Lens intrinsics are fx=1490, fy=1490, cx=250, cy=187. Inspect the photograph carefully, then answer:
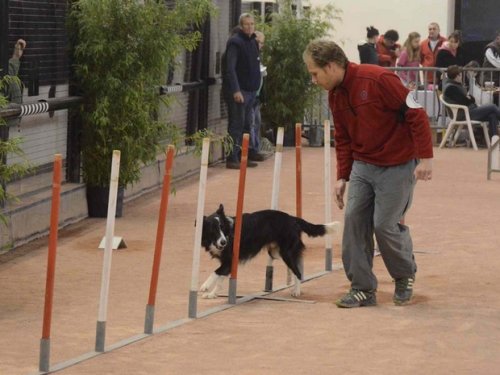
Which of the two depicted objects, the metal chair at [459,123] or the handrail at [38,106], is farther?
the metal chair at [459,123]

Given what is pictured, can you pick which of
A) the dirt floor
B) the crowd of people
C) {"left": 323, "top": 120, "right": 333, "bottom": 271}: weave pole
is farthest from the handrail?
the crowd of people

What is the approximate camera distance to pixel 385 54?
25.6m

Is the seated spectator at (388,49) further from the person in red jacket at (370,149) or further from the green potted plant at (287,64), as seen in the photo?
the person in red jacket at (370,149)

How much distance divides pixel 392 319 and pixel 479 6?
65.0 feet

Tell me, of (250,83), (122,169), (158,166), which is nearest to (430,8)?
(250,83)

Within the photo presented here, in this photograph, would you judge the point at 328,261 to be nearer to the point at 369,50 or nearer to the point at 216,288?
the point at 216,288

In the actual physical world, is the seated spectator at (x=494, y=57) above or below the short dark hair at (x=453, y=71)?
above

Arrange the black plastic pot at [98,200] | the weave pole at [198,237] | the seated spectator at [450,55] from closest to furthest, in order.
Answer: the weave pole at [198,237] → the black plastic pot at [98,200] → the seated spectator at [450,55]

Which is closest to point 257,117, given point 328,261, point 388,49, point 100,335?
point 388,49

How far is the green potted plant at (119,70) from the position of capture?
45.7 feet

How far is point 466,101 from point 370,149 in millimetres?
13699

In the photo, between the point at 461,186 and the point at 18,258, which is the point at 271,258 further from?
the point at 461,186

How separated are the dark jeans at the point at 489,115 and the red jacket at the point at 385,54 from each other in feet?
8.61

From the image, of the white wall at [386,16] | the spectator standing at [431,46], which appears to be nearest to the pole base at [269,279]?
the spectator standing at [431,46]
